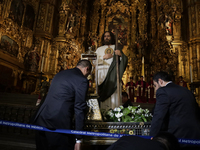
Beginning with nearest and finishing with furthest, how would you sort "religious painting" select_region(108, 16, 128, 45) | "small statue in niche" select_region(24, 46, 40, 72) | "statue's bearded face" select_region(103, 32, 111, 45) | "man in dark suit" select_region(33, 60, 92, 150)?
"man in dark suit" select_region(33, 60, 92, 150) < "statue's bearded face" select_region(103, 32, 111, 45) < "small statue in niche" select_region(24, 46, 40, 72) < "religious painting" select_region(108, 16, 128, 45)

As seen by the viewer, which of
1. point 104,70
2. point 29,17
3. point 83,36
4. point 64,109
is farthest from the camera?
point 83,36

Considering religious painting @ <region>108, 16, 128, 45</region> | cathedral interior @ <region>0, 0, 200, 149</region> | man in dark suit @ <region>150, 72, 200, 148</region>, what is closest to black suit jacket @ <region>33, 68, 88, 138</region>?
man in dark suit @ <region>150, 72, 200, 148</region>

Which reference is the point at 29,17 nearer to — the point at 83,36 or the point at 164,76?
the point at 83,36

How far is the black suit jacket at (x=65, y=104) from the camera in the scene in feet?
6.06

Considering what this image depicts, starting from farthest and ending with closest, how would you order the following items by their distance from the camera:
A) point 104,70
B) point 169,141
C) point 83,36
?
point 83,36 < point 104,70 < point 169,141

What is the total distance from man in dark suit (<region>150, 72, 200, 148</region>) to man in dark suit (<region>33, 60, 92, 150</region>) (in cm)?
91

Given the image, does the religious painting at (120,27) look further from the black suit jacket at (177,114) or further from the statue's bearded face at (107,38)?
the black suit jacket at (177,114)

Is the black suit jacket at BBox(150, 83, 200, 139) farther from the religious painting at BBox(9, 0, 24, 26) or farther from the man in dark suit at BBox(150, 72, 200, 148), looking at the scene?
the religious painting at BBox(9, 0, 24, 26)

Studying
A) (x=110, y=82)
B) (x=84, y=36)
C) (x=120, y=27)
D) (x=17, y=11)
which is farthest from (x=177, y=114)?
(x=120, y=27)

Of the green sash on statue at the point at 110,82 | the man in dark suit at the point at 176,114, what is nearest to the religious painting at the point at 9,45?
the green sash on statue at the point at 110,82

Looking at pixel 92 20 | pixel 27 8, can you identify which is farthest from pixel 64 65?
pixel 92 20

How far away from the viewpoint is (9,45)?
952cm

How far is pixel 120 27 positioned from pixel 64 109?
594 inches

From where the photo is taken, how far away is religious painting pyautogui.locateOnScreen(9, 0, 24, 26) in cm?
987
